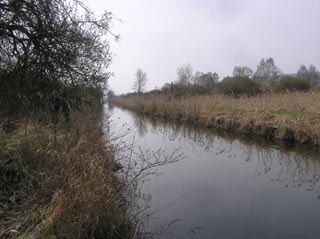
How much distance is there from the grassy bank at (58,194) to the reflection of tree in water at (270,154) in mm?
3873

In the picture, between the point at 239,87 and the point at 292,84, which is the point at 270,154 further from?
the point at 292,84

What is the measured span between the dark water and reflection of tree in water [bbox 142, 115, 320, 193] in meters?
0.02

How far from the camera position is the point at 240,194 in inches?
231

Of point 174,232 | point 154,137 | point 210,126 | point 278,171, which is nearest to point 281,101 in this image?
point 210,126

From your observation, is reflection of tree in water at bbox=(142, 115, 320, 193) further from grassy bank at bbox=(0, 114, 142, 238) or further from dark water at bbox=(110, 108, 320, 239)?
grassy bank at bbox=(0, 114, 142, 238)

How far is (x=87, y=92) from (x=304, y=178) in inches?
198

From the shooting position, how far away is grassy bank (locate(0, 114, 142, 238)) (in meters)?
3.30

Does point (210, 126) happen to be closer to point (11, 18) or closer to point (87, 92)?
point (87, 92)

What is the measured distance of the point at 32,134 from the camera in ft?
19.1

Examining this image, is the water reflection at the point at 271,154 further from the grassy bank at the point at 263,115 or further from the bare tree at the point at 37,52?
the bare tree at the point at 37,52

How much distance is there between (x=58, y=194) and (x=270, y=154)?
687 cm

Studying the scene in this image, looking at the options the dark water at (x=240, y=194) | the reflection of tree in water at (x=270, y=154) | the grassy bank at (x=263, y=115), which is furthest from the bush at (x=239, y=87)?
the dark water at (x=240, y=194)

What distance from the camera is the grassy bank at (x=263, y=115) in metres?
10.0

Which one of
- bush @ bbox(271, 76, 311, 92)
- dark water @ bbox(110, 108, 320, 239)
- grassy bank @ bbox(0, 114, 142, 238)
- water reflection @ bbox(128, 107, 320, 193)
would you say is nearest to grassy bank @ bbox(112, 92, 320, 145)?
water reflection @ bbox(128, 107, 320, 193)
